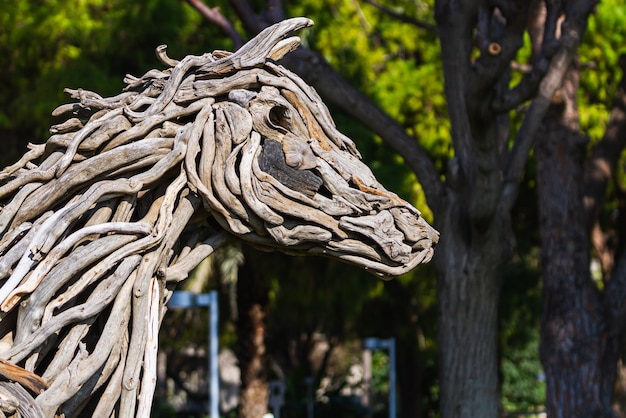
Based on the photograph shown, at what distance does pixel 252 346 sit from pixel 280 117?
37.7ft

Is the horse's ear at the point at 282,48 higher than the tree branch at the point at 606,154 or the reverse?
the reverse

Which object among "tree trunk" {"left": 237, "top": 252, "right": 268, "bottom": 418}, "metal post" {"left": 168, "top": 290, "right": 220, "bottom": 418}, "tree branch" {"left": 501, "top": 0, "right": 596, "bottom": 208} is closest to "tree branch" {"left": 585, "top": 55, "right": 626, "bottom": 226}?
"tree branch" {"left": 501, "top": 0, "right": 596, "bottom": 208}

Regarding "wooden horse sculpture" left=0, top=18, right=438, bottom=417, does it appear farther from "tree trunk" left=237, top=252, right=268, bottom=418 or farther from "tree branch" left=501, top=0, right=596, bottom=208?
"tree trunk" left=237, top=252, right=268, bottom=418

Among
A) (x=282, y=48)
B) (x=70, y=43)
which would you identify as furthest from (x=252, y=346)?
(x=282, y=48)

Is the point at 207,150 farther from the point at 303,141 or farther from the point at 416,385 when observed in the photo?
the point at 416,385

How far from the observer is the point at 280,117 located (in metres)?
2.21

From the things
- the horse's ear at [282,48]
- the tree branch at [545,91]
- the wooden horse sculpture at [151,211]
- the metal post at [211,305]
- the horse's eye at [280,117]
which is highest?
the tree branch at [545,91]

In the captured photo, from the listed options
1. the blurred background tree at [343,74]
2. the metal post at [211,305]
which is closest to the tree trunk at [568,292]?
the blurred background tree at [343,74]

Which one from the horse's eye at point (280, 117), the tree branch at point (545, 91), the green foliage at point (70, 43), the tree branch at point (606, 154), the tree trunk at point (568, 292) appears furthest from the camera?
the green foliage at point (70, 43)

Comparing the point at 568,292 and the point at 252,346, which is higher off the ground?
the point at 252,346

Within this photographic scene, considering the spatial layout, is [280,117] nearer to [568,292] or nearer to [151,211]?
[151,211]

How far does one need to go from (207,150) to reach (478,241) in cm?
519

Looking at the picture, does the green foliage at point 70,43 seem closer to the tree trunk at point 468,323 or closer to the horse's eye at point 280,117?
the tree trunk at point 468,323

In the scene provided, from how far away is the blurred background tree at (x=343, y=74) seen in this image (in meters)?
12.2
